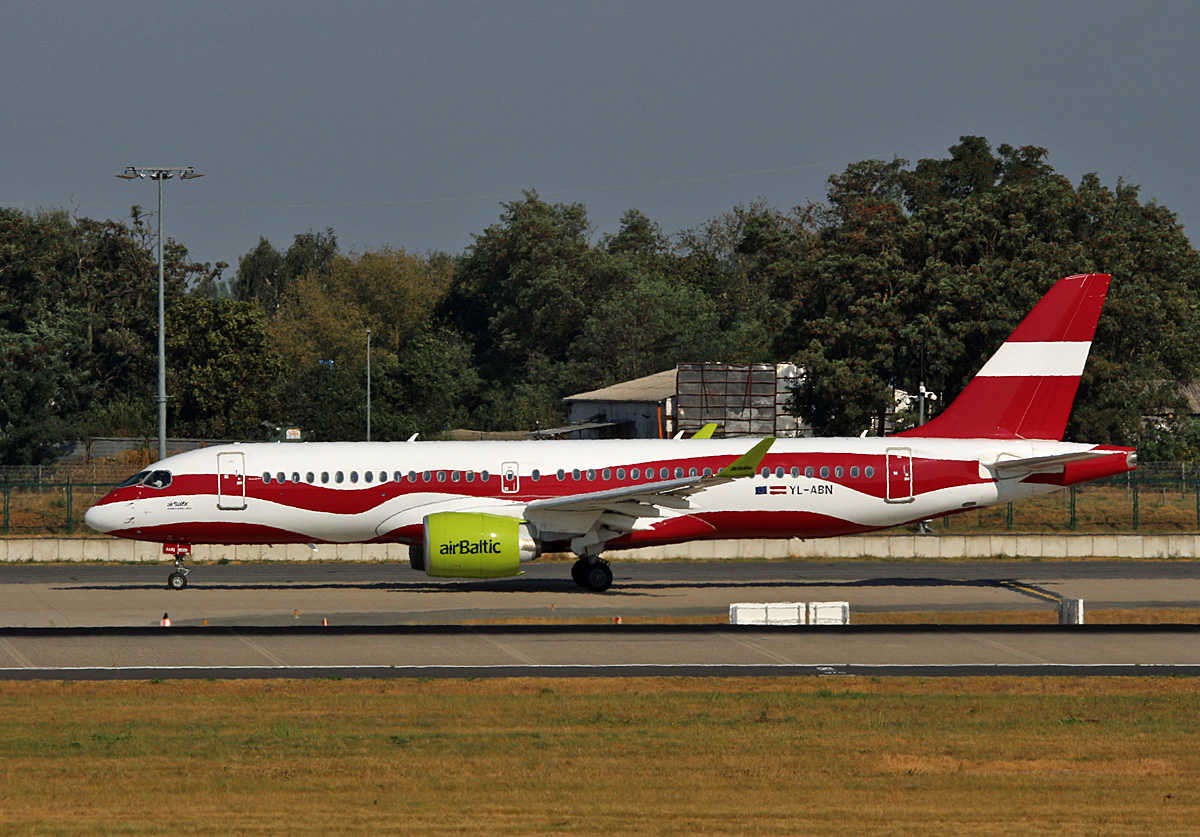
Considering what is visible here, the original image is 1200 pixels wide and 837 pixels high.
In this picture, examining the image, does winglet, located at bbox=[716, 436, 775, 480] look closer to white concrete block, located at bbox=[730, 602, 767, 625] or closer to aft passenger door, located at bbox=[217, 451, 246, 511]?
white concrete block, located at bbox=[730, 602, 767, 625]

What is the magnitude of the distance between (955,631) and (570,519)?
1028 cm

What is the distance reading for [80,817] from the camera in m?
13.6

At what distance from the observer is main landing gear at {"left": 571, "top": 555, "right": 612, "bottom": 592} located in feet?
110

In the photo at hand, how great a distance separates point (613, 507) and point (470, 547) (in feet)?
11.9

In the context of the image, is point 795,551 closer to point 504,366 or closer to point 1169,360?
point 1169,360

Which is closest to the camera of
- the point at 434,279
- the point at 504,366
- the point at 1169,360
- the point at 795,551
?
the point at 795,551

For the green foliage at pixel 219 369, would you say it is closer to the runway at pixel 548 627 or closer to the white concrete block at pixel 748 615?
the runway at pixel 548 627

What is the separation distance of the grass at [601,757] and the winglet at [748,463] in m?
11.0

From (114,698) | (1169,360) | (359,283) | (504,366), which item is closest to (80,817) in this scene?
(114,698)

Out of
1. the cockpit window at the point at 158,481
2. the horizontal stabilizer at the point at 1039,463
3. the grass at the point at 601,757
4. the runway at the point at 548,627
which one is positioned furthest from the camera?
the cockpit window at the point at 158,481

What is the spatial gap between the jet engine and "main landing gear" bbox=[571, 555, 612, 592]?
7.42 feet

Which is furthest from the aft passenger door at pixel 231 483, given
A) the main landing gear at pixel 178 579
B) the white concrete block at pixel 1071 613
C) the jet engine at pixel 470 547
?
the white concrete block at pixel 1071 613

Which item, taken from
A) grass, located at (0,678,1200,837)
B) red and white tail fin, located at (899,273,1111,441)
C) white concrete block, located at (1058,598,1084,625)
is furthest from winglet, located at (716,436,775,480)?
grass, located at (0,678,1200,837)

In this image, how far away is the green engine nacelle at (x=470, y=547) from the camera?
31.6 metres
